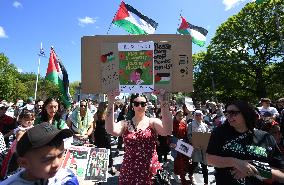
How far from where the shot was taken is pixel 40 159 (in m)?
2.23

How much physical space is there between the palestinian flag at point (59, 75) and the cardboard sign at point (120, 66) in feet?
10.1

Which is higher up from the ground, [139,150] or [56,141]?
[56,141]

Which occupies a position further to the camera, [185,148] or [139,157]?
[185,148]

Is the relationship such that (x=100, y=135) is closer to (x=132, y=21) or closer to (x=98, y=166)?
(x=132, y=21)

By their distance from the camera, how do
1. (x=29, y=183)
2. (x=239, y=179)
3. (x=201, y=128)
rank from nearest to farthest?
(x=29, y=183), (x=239, y=179), (x=201, y=128)

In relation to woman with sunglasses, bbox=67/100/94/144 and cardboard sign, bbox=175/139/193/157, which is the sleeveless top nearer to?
woman with sunglasses, bbox=67/100/94/144

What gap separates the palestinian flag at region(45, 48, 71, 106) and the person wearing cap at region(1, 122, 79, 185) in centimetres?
472

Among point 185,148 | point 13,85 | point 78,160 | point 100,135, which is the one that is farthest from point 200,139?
point 13,85

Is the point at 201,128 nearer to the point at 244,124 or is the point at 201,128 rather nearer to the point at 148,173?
the point at 148,173

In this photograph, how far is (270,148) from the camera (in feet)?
11.2

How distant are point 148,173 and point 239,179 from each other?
1.27 meters

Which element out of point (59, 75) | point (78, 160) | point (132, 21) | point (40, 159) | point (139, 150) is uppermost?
point (132, 21)

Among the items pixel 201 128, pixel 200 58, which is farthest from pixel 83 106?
pixel 200 58

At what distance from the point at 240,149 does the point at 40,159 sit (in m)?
1.95
